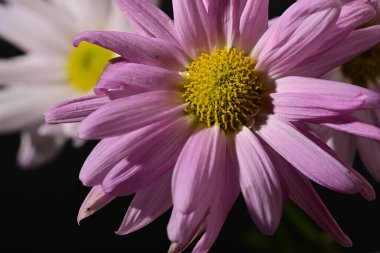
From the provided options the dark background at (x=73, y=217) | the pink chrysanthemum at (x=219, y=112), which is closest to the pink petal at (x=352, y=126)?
the pink chrysanthemum at (x=219, y=112)

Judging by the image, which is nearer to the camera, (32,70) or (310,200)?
(310,200)

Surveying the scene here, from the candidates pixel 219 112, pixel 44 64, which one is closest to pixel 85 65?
pixel 44 64

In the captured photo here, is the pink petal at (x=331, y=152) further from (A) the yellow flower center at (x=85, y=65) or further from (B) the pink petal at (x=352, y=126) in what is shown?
(A) the yellow flower center at (x=85, y=65)

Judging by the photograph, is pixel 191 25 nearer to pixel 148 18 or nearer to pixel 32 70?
pixel 148 18

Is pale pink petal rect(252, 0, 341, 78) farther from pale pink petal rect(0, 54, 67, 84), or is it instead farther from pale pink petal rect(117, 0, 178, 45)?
pale pink petal rect(0, 54, 67, 84)

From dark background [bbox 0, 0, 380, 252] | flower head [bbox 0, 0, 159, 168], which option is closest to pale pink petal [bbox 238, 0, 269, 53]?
flower head [bbox 0, 0, 159, 168]

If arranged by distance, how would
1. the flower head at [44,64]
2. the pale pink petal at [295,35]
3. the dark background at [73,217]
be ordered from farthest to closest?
the dark background at [73,217]
the flower head at [44,64]
the pale pink petal at [295,35]

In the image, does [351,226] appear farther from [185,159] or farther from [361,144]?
[185,159]
